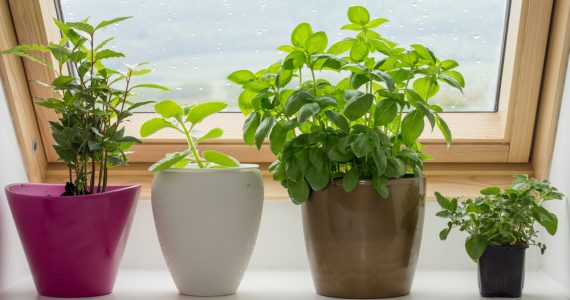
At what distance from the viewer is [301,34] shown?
1.48 meters

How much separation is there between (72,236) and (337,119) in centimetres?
58

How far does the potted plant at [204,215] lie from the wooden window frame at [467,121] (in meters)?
0.33

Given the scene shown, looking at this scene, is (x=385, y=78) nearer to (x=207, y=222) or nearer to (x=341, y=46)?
(x=341, y=46)

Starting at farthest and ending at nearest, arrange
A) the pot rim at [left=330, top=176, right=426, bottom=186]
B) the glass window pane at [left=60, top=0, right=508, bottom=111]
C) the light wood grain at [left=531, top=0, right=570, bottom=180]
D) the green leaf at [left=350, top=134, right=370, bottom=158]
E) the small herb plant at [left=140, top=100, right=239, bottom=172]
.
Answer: the glass window pane at [left=60, top=0, right=508, bottom=111] < the light wood grain at [left=531, top=0, right=570, bottom=180] < the small herb plant at [left=140, top=100, right=239, bottom=172] < the pot rim at [left=330, top=176, right=426, bottom=186] < the green leaf at [left=350, top=134, right=370, bottom=158]

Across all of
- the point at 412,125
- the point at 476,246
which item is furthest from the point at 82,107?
the point at 476,246

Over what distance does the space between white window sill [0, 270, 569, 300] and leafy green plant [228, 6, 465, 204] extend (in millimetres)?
256

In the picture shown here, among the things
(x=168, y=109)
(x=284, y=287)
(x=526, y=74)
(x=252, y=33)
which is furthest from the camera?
(x=252, y=33)

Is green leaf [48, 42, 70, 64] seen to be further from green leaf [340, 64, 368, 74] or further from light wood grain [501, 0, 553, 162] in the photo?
light wood grain [501, 0, 553, 162]

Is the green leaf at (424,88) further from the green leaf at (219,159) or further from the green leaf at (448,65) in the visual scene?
the green leaf at (219,159)

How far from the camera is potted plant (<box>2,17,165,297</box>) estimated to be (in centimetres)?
149

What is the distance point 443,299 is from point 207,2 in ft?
3.18

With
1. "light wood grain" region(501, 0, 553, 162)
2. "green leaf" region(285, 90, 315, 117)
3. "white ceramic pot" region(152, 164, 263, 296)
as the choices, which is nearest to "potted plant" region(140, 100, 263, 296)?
"white ceramic pot" region(152, 164, 263, 296)

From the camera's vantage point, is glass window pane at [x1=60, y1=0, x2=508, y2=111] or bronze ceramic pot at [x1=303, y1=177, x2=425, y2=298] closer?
bronze ceramic pot at [x1=303, y1=177, x2=425, y2=298]

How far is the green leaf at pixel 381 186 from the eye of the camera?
1428 millimetres
